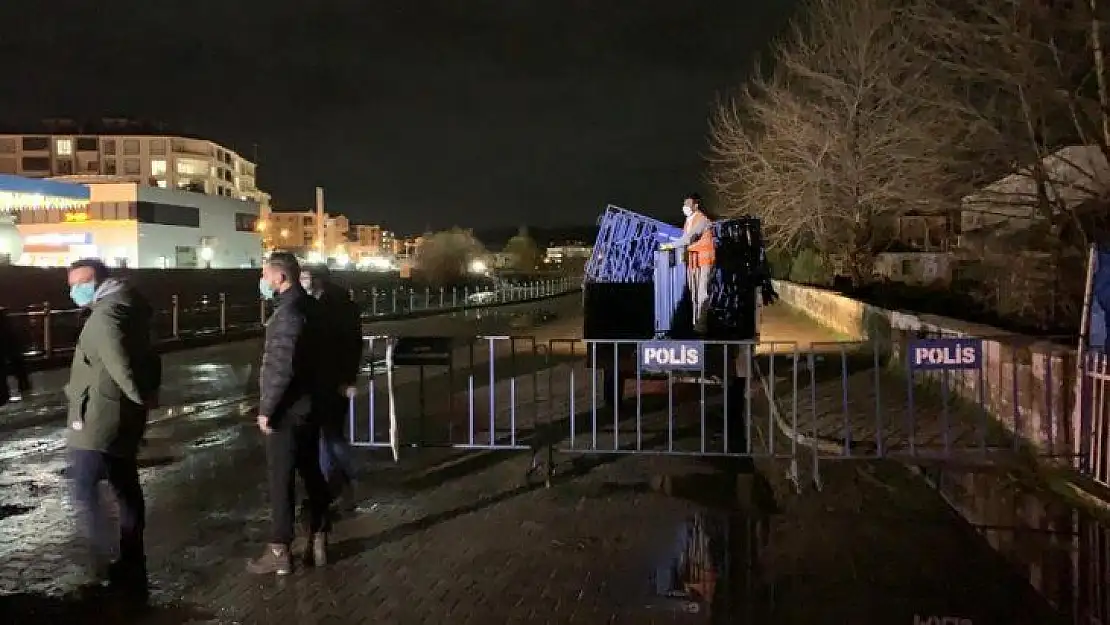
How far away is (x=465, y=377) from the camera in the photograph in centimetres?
1661

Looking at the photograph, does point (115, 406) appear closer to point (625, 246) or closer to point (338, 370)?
point (338, 370)

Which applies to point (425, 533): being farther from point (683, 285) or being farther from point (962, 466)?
point (683, 285)

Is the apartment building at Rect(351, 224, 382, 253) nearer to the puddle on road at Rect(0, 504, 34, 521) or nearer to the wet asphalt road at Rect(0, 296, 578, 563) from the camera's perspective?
the wet asphalt road at Rect(0, 296, 578, 563)

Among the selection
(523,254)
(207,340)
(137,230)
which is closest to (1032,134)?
(207,340)

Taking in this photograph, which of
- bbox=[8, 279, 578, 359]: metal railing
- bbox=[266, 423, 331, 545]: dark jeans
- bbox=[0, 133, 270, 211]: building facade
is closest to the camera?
bbox=[266, 423, 331, 545]: dark jeans

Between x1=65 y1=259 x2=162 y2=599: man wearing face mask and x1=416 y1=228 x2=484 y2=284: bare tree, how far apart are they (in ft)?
201

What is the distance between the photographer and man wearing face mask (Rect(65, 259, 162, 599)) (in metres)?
5.59

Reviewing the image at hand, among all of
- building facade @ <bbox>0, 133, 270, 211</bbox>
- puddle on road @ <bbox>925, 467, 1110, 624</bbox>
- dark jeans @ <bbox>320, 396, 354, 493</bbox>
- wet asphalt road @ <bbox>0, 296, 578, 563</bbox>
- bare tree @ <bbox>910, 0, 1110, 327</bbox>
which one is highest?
building facade @ <bbox>0, 133, 270, 211</bbox>

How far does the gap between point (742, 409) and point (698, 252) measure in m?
1.90

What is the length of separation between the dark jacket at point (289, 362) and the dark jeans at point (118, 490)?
2.96 ft

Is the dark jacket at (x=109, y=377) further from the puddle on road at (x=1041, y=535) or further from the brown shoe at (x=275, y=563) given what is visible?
the puddle on road at (x=1041, y=535)

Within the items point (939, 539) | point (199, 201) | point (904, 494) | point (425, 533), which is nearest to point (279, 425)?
point (425, 533)

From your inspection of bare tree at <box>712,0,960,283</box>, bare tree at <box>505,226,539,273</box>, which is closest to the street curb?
bare tree at <box>712,0,960,283</box>

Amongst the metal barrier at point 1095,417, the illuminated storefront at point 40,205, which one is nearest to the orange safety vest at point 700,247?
the metal barrier at point 1095,417
